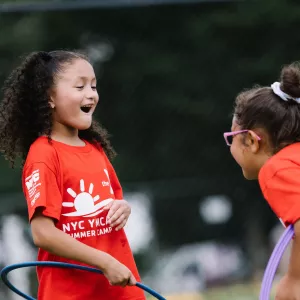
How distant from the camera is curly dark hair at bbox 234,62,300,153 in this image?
10.9ft

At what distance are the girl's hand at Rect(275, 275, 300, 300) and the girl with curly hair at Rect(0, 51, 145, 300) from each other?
0.53 metres

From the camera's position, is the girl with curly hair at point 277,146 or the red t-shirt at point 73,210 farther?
the red t-shirt at point 73,210

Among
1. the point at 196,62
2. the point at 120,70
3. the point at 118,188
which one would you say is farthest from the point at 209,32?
the point at 118,188

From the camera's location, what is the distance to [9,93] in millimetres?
3635

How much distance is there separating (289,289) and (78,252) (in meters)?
0.75

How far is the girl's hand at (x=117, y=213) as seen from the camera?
335cm

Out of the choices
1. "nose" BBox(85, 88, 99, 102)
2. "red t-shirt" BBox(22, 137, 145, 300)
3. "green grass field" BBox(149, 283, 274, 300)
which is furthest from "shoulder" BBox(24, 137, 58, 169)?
"green grass field" BBox(149, 283, 274, 300)

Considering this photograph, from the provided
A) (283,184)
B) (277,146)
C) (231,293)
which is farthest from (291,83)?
(231,293)

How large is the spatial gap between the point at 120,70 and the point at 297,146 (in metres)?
4.75

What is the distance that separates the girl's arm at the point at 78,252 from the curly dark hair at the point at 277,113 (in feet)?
2.42

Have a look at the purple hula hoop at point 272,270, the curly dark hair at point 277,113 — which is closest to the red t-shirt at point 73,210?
the purple hula hoop at point 272,270

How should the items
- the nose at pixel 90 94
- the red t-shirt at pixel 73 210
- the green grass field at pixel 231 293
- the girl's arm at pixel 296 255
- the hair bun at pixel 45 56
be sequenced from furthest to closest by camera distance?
the green grass field at pixel 231 293, the hair bun at pixel 45 56, the nose at pixel 90 94, the red t-shirt at pixel 73 210, the girl's arm at pixel 296 255

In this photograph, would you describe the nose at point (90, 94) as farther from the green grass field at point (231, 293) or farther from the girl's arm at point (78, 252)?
the green grass field at point (231, 293)

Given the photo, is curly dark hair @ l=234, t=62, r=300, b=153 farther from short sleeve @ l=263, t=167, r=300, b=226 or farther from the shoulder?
the shoulder
